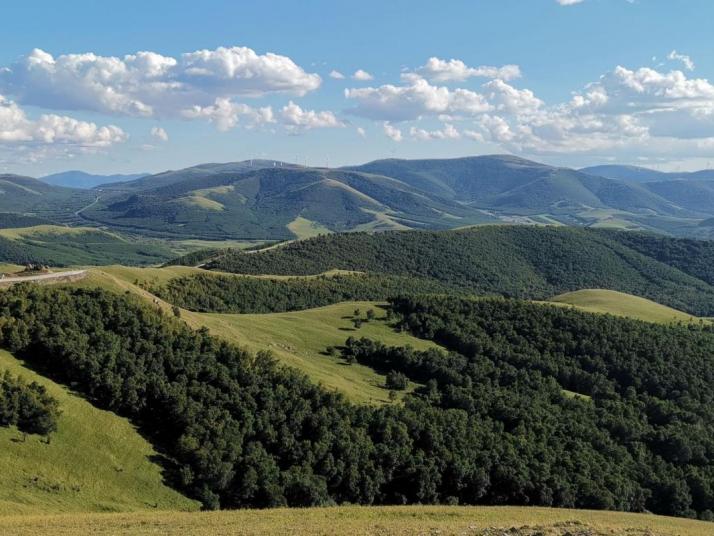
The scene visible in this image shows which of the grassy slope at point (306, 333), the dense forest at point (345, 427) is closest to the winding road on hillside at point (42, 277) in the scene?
the grassy slope at point (306, 333)

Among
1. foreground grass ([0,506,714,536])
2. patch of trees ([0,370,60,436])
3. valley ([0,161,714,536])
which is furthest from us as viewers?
patch of trees ([0,370,60,436])

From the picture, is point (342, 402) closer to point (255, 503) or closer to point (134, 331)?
point (255, 503)

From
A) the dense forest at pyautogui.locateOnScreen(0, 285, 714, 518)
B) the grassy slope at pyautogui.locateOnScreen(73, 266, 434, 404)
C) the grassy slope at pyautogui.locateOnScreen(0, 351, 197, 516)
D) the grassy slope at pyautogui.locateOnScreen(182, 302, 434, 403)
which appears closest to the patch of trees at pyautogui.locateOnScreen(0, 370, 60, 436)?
the grassy slope at pyautogui.locateOnScreen(0, 351, 197, 516)

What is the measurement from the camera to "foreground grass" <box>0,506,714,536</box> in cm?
4681

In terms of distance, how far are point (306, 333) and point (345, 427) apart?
57890 mm

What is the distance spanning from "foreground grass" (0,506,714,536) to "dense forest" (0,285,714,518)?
24.7 meters

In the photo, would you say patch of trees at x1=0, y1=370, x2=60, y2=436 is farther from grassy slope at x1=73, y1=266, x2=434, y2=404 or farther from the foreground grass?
grassy slope at x1=73, y1=266, x2=434, y2=404

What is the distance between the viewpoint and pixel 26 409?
72.9 m

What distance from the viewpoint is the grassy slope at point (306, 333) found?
123 m

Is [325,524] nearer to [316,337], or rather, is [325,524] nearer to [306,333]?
[316,337]

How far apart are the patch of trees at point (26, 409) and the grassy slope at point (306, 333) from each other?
40.8 metres

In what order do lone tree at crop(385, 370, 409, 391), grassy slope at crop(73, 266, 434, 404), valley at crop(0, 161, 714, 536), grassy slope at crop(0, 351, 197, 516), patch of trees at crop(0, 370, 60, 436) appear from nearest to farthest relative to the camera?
grassy slope at crop(0, 351, 197, 516) < valley at crop(0, 161, 714, 536) < patch of trees at crop(0, 370, 60, 436) < grassy slope at crop(73, 266, 434, 404) < lone tree at crop(385, 370, 409, 391)

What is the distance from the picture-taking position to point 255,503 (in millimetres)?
81938

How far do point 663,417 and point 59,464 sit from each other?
129209 millimetres
